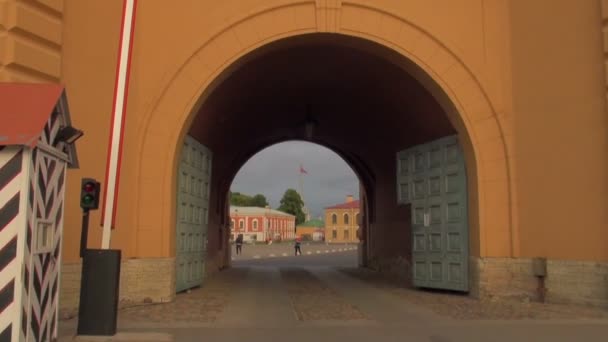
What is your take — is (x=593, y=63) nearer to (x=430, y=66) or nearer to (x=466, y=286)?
(x=430, y=66)

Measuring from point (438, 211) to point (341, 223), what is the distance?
2923 inches

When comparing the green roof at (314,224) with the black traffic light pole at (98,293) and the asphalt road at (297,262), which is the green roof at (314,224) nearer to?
the asphalt road at (297,262)

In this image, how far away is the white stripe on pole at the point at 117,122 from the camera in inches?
290

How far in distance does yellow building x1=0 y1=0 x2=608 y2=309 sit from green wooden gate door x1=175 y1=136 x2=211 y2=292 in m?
0.06

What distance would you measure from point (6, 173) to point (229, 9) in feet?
21.3

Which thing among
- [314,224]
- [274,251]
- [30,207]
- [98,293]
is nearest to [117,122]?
[30,207]

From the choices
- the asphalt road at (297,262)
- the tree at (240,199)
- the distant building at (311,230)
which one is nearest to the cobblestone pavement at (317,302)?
the asphalt road at (297,262)

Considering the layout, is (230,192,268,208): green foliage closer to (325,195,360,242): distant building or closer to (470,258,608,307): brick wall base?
(325,195,360,242): distant building

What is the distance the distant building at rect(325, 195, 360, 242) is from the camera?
86.0 m

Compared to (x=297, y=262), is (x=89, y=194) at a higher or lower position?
higher

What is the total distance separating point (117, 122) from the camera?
7.54 meters

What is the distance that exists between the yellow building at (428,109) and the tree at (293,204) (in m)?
93.6

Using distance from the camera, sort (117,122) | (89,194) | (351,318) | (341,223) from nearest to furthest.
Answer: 1. (117,122)
2. (89,194)
3. (351,318)
4. (341,223)

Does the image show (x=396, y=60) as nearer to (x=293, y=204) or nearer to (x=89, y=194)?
(x=89, y=194)
